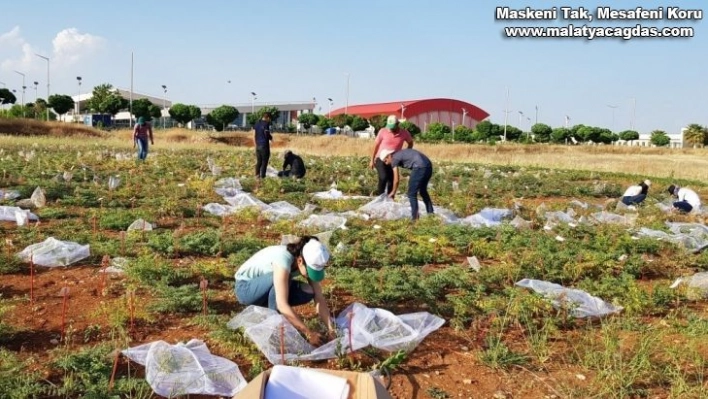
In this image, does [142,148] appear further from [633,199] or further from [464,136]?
[464,136]

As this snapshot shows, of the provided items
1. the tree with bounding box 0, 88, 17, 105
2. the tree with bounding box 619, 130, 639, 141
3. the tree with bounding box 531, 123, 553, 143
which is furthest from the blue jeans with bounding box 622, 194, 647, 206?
the tree with bounding box 619, 130, 639, 141

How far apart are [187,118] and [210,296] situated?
169 feet

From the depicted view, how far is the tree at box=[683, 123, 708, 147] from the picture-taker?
5953cm

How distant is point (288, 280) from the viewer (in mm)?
3822

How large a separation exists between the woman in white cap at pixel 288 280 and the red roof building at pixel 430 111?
7564 centimetres

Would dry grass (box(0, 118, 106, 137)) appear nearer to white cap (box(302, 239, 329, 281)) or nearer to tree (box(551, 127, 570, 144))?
white cap (box(302, 239, 329, 281))

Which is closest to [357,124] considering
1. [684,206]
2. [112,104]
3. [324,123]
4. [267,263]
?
[324,123]

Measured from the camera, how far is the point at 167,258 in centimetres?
570

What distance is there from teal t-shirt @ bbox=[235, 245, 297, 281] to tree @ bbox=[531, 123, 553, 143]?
54.1 meters

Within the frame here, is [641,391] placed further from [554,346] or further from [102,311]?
[102,311]

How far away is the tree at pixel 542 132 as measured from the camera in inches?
2188

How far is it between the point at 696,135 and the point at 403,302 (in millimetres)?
64256

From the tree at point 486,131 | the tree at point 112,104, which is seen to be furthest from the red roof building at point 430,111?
the tree at point 112,104

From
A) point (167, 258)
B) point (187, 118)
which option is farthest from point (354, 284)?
point (187, 118)
